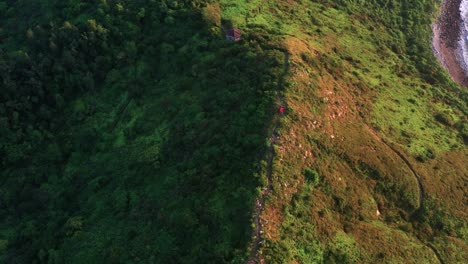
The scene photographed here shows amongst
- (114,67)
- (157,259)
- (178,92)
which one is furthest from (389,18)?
(157,259)

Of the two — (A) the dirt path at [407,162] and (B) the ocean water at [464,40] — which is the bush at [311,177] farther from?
(B) the ocean water at [464,40]

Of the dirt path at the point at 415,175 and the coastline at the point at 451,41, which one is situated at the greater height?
the coastline at the point at 451,41

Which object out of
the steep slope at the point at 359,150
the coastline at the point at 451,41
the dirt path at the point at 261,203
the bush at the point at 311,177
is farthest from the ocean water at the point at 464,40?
the bush at the point at 311,177

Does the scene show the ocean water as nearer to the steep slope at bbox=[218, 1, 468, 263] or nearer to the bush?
the steep slope at bbox=[218, 1, 468, 263]

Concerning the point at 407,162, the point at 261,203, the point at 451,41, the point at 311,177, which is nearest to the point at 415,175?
the point at 407,162

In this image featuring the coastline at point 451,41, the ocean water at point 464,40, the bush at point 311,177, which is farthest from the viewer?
the ocean water at point 464,40

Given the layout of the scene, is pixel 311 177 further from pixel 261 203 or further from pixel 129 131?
pixel 129 131
